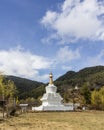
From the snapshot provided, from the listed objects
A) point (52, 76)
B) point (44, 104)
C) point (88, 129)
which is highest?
point (52, 76)

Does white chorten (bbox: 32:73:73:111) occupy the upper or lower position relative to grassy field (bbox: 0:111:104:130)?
upper

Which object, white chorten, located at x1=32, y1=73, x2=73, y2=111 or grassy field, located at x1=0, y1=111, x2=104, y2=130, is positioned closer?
grassy field, located at x1=0, y1=111, x2=104, y2=130

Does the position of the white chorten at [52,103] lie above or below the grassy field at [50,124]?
above

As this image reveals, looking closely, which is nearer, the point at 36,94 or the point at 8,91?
the point at 8,91

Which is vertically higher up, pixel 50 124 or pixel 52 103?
pixel 52 103

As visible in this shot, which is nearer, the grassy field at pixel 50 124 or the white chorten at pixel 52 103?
the grassy field at pixel 50 124

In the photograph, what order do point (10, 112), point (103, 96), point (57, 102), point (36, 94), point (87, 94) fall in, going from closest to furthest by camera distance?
point (10, 112) < point (57, 102) < point (103, 96) < point (87, 94) < point (36, 94)

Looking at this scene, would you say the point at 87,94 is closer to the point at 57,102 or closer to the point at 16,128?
the point at 57,102

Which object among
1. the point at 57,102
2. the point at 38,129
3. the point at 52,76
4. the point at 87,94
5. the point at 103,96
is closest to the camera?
the point at 38,129

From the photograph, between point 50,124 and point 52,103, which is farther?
point 52,103

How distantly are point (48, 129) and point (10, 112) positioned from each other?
1845cm

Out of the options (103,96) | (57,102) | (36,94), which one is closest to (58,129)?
(57,102)

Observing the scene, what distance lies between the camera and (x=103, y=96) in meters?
84.6

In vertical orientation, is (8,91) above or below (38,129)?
above
